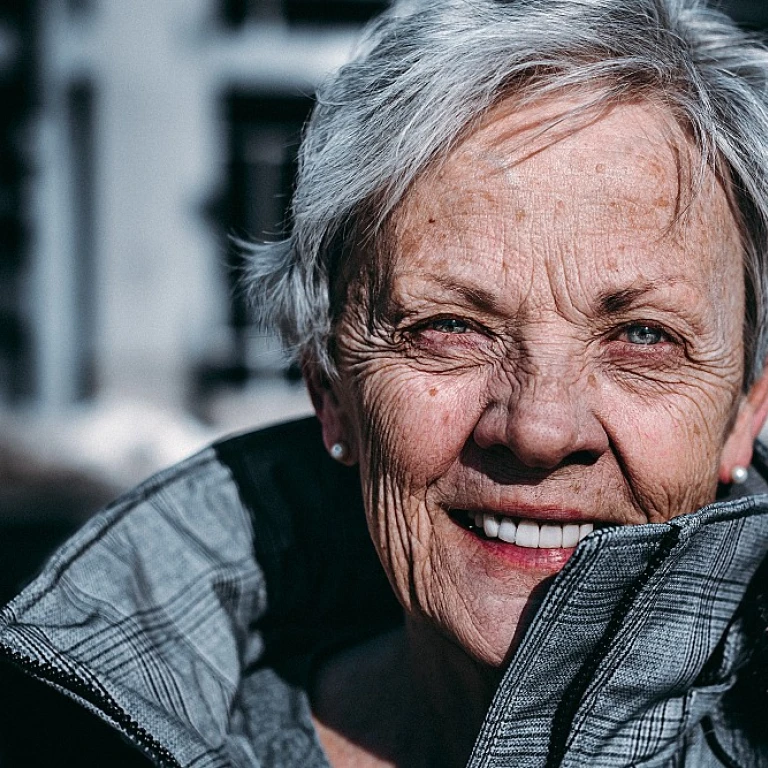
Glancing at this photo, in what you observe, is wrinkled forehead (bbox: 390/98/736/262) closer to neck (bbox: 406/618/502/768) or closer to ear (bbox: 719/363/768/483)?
ear (bbox: 719/363/768/483)

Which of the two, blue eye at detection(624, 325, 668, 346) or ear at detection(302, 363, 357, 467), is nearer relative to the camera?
blue eye at detection(624, 325, 668, 346)

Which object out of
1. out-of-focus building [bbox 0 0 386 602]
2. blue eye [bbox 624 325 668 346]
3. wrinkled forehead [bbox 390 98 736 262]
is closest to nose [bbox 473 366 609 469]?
blue eye [bbox 624 325 668 346]

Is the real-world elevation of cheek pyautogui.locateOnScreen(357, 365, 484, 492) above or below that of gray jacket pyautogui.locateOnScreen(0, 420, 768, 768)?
above

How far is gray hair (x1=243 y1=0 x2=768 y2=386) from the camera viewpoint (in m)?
1.51

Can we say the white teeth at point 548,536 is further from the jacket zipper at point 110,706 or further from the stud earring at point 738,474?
the jacket zipper at point 110,706

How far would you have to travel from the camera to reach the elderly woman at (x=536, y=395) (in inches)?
56.1

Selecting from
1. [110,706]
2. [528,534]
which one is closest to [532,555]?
[528,534]

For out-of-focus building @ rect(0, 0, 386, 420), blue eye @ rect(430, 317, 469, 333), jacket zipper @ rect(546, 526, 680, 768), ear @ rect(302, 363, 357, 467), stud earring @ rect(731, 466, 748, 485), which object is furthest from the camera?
out-of-focus building @ rect(0, 0, 386, 420)

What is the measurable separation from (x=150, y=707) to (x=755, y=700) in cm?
94

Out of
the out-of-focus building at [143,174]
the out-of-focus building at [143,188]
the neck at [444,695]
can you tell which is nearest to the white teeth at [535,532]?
the neck at [444,695]

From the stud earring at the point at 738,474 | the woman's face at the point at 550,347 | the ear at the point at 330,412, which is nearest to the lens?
the woman's face at the point at 550,347

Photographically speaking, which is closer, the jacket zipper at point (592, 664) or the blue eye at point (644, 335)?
the jacket zipper at point (592, 664)

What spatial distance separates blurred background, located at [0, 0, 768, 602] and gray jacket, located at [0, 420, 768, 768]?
7.20 metres

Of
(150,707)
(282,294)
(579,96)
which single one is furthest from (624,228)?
(150,707)
